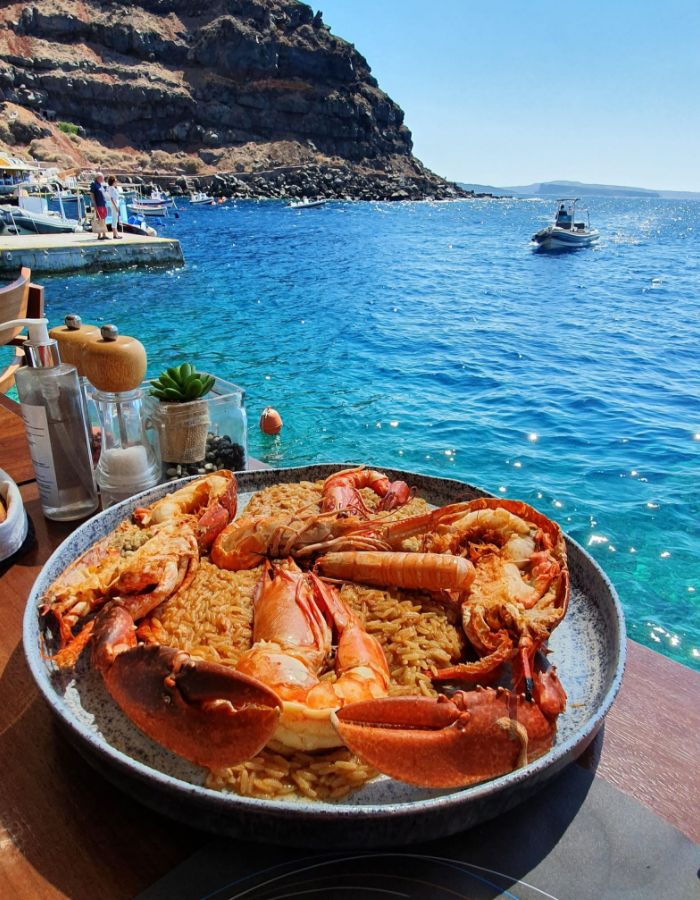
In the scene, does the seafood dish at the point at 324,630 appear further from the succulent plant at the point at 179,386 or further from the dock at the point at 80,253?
the dock at the point at 80,253

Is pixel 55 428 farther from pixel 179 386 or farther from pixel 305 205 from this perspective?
pixel 305 205

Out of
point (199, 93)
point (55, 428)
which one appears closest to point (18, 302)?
point (55, 428)

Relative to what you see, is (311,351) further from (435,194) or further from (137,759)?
(435,194)

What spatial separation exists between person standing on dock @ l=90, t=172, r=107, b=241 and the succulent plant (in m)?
22.1

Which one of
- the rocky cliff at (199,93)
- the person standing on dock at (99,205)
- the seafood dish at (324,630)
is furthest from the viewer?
the rocky cliff at (199,93)

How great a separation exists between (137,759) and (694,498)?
31.3 feet

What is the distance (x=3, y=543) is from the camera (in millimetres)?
2008

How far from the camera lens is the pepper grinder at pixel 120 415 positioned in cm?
239

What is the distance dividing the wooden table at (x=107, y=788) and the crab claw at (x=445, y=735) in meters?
0.33

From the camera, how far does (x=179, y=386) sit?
2.62 m

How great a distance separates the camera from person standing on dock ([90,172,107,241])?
70.2 ft

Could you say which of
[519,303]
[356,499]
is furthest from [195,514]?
[519,303]

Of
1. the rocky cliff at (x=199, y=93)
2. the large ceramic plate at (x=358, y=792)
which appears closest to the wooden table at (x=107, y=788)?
the large ceramic plate at (x=358, y=792)

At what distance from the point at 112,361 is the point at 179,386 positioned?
0.31m
